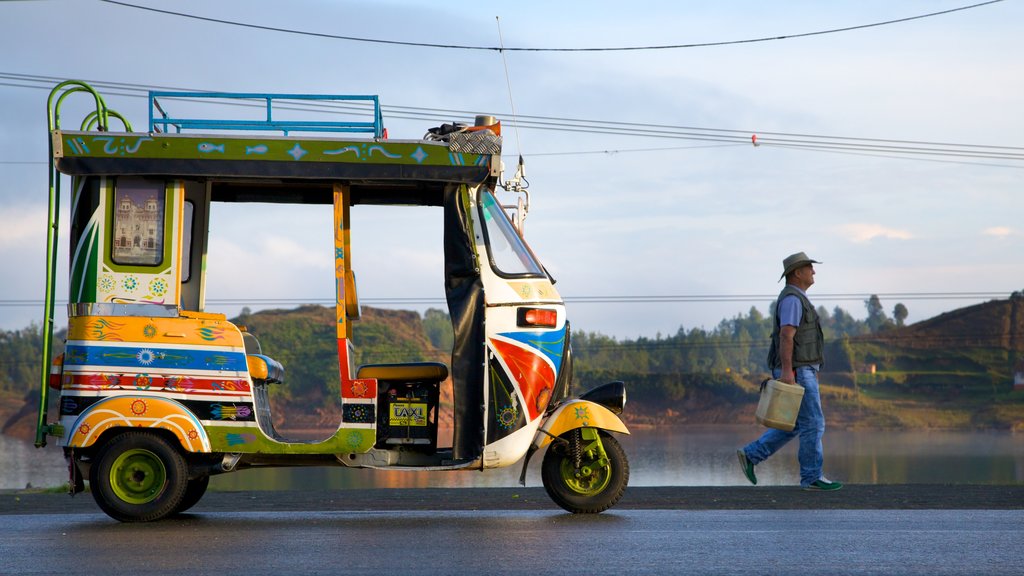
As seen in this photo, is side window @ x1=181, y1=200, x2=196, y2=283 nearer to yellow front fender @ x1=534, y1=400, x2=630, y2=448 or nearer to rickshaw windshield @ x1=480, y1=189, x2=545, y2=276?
rickshaw windshield @ x1=480, y1=189, x2=545, y2=276

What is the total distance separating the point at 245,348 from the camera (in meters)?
8.87

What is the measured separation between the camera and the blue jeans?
33.9 feet

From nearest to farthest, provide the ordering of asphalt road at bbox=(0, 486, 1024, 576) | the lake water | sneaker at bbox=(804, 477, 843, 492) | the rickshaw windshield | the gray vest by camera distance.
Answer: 1. asphalt road at bbox=(0, 486, 1024, 576)
2. the rickshaw windshield
3. sneaker at bbox=(804, 477, 843, 492)
4. the gray vest
5. the lake water

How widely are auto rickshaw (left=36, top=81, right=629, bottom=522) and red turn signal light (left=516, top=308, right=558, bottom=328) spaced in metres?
0.01

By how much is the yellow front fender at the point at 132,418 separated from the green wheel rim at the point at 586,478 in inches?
106

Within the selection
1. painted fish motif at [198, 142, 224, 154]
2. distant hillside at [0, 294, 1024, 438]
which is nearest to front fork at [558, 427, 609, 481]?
painted fish motif at [198, 142, 224, 154]

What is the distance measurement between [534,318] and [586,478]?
1236 mm

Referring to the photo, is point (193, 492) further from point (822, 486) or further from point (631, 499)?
point (822, 486)

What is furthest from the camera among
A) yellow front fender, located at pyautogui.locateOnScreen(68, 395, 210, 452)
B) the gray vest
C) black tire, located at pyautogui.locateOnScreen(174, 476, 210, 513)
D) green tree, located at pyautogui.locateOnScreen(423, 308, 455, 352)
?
green tree, located at pyautogui.locateOnScreen(423, 308, 455, 352)

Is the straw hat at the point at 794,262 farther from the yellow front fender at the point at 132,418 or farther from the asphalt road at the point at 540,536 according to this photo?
the yellow front fender at the point at 132,418

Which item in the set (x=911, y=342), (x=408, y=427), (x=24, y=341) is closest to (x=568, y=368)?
(x=408, y=427)

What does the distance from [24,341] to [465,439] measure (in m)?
81.4

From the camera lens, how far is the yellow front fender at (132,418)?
837 cm

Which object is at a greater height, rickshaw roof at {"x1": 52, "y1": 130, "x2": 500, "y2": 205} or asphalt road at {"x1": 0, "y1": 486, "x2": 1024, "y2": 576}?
rickshaw roof at {"x1": 52, "y1": 130, "x2": 500, "y2": 205}
